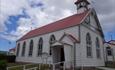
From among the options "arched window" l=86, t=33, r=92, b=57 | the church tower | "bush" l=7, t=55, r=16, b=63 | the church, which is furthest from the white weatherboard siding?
"bush" l=7, t=55, r=16, b=63

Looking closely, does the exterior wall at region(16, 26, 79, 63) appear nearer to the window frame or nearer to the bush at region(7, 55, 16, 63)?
the window frame

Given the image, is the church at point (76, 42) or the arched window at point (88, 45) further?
the arched window at point (88, 45)

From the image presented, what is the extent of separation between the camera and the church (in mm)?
18422

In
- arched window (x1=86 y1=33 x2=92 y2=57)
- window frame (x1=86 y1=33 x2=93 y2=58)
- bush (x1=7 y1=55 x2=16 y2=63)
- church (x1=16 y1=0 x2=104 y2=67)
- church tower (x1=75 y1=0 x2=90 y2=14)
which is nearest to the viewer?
church (x1=16 y1=0 x2=104 y2=67)

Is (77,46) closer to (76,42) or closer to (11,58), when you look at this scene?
(76,42)

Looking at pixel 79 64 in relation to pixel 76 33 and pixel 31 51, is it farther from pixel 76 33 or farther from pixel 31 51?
pixel 31 51

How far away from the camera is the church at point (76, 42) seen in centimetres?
1842

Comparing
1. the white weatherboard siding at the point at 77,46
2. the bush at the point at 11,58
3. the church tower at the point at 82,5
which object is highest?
the church tower at the point at 82,5

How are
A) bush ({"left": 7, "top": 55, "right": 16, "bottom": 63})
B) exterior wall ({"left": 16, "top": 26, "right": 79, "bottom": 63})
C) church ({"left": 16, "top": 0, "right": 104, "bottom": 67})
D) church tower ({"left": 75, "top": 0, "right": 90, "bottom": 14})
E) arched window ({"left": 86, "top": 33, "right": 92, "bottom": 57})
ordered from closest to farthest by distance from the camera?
church ({"left": 16, "top": 0, "right": 104, "bottom": 67}) < exterior wall ({"left": 16, "top": 26, "right": 79, "bottom": 63}) < arched window ({"left": 86, "top": 33, "right": 92, "bottom": 57}) < church tower ({"left": 75, "top": 0, "right": 90, "bottom": 14}) < bush ({"left": 7, "top": 55, "right": 16, "bottom": 63})

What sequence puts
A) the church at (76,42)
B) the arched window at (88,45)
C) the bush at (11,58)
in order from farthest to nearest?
the bush at (11,58) → the arched window at (88,45) → the church at (76,42)

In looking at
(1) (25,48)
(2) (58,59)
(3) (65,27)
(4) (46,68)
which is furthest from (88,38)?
(1) (25,48)

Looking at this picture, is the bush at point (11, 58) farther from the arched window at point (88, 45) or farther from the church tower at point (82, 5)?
the arched window at point (88, 45)

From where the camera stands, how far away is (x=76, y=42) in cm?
1838

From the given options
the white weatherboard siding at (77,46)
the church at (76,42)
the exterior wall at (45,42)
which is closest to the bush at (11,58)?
the exterior wall at (45,42)
